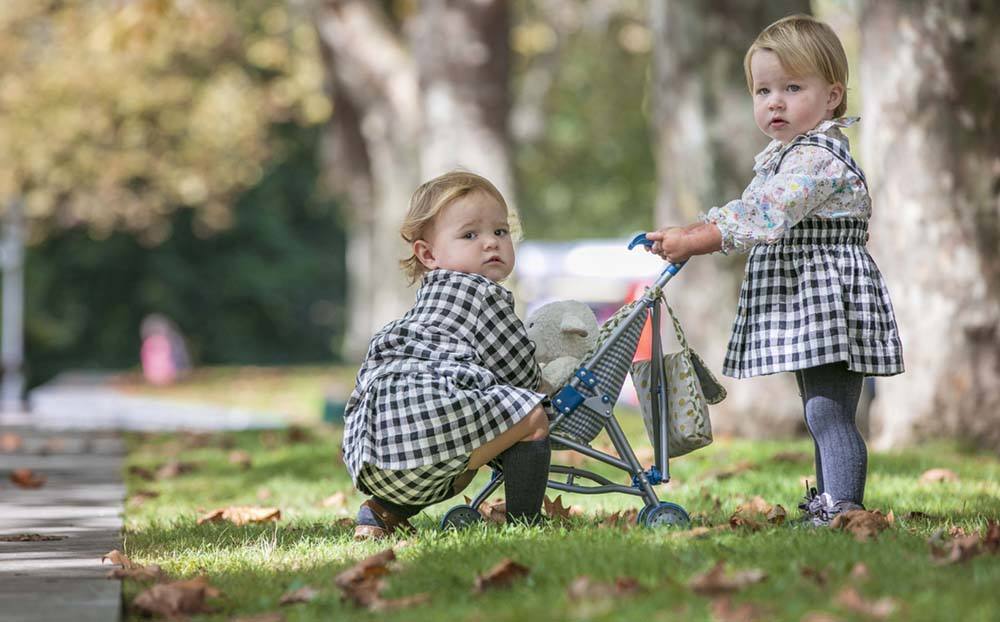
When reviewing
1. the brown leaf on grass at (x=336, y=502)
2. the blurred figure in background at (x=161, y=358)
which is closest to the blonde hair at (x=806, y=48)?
the brown leaf on grass at (x=336, y=502)

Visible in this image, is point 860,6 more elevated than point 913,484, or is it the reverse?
point 860,6

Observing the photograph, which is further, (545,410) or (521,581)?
(545,410)

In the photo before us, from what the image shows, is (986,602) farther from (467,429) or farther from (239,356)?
(239,356)

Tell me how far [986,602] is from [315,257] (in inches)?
2140

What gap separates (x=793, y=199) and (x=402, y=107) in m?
17.8

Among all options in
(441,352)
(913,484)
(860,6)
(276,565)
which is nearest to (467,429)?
Answer: (441,352)

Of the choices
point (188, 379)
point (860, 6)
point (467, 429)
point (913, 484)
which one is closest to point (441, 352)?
point (467, 429)

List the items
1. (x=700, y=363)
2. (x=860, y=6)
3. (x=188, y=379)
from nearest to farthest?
(x=700, y=363)
(x=860, y=6)
(x=188, y=379)

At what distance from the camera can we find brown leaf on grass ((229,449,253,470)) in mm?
9307

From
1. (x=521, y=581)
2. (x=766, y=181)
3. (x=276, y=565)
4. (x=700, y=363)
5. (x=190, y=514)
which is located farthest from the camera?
(x=190, y=514)

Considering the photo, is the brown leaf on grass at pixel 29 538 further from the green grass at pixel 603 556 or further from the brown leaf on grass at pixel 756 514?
the brown leaf on grass at pixel 756 514

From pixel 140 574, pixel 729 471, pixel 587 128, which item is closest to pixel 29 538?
pixel 140 574

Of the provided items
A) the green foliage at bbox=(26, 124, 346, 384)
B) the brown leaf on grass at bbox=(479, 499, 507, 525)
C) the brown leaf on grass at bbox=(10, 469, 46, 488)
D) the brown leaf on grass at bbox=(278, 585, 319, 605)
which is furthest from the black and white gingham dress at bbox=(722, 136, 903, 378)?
the green foliage at bbox=(26, 124, 346, 384)

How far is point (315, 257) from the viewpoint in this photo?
2255 inches
